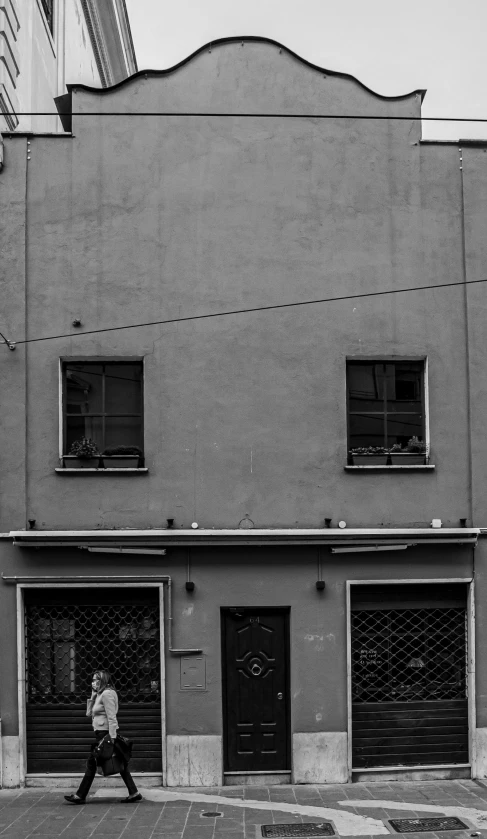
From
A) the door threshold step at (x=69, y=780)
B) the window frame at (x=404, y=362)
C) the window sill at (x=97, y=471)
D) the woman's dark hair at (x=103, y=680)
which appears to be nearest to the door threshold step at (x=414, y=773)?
the door threshold step at (x=69, y=780)

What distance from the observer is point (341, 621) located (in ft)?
44.8

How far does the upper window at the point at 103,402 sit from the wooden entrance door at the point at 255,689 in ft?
9.77

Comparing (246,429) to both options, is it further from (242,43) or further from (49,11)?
(49,11)

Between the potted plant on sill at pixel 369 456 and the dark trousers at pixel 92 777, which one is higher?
the potted plant on sill at pixel 369 456

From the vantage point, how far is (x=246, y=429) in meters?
13.9

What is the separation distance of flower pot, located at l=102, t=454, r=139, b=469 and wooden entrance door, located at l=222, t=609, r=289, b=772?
2467 millimetres

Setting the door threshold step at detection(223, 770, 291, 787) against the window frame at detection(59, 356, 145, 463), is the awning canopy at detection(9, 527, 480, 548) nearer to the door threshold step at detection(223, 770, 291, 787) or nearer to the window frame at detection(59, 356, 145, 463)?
the window frame at detection(59, 356, 145, 463)

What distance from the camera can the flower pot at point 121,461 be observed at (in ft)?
45.2

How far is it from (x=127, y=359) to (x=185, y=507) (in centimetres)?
227

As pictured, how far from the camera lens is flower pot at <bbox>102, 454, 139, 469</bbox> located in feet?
45.2

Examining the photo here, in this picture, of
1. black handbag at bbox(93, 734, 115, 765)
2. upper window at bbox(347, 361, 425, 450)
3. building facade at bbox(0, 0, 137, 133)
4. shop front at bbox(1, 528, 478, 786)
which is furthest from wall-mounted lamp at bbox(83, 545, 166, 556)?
building facade at bbox(0, 0, 137, 133)

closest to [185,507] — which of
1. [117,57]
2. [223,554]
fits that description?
[223,554]

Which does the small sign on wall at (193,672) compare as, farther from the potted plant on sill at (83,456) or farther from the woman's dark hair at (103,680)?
the potted plant on sill at (83,456)

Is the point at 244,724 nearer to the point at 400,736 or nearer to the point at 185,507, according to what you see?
the point at 400,736
